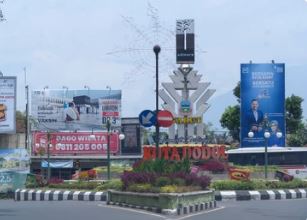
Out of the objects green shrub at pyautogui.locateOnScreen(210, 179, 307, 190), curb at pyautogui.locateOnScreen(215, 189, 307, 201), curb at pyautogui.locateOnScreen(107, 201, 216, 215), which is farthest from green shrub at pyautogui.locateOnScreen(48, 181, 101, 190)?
curb at pyautogui.locateOnScreen(107, 201, 216, 215)

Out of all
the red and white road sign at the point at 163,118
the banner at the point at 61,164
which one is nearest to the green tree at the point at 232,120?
the banner at the point at 61,164

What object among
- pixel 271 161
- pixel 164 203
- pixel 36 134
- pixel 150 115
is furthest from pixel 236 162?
pixel 164 203

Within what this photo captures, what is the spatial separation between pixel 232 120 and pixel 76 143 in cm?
1850

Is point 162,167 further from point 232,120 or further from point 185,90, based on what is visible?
point 232,120

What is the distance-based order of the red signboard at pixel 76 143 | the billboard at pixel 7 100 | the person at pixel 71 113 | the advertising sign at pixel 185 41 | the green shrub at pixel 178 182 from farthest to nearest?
the person at pixel 71 113 < the red signboard at pixel 76 143 < the billboard at pixel 7 100 < the advertising sign at pixel 185 41 < the green shrub at pixel 178 182

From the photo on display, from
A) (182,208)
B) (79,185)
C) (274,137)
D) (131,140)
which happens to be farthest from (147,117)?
(131,140)

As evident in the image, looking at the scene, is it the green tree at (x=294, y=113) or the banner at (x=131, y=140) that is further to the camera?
the green tree at (x=294, y=113)

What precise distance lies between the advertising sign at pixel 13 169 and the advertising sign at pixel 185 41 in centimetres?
1127

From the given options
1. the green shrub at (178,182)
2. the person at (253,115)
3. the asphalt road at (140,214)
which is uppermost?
the person at (253,115)

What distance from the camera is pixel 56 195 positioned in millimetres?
34344

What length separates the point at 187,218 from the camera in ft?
70.1

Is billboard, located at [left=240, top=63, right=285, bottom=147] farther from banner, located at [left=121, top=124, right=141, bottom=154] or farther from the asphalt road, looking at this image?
the asphalt road

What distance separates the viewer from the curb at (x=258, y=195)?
107 feet

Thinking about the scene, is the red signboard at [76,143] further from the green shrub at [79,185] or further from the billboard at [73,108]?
the green shrub at [79,185]
